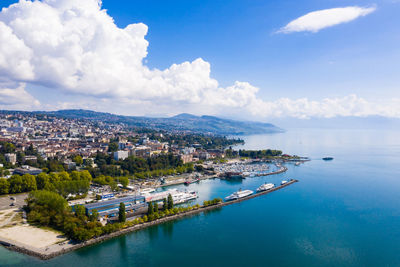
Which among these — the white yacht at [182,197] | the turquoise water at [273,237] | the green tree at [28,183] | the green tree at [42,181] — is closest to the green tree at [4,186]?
the green tree at [28,183]

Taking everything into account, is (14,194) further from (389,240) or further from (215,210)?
(389,240)

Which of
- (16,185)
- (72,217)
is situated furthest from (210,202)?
(16,185)

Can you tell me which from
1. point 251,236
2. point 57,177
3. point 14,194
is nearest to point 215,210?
point 251,236

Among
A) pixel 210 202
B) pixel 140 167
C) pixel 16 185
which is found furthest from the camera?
pixel 140 167

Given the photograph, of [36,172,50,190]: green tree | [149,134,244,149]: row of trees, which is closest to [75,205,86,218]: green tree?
[36,172,50,190]: green tree

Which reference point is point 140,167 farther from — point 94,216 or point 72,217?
point 72,217

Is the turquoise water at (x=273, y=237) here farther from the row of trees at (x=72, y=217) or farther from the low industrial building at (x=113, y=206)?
the low industrial building at (x=113, y=206)

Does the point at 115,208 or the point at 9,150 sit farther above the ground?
the point at 9,150

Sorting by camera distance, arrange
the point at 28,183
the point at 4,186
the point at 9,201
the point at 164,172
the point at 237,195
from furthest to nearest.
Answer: the point at 164,172, the point at 237,195, the point at 28,183, the point at 4,186, the point at 9,201

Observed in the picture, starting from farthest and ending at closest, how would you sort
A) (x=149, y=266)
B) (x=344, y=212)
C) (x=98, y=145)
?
(x=98, y=145) → (x=344, y=212) → (x=149, y=266)
